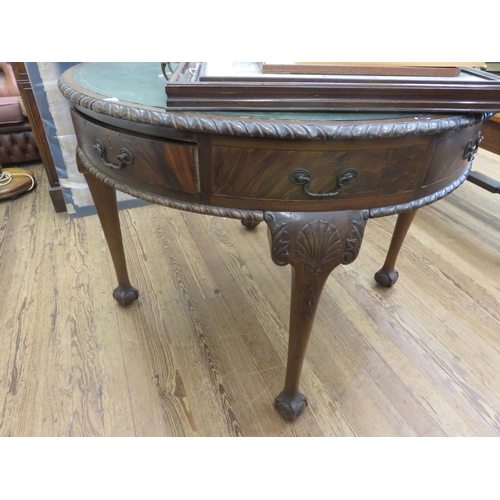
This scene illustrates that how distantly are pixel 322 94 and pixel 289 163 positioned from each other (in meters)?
0.12

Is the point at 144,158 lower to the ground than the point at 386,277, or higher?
higher

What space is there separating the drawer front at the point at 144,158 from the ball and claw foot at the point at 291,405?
56 centimetres

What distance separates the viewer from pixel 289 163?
60cm

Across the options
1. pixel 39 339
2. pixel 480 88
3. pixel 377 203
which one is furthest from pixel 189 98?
pixel 39 339

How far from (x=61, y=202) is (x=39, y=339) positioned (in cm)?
85

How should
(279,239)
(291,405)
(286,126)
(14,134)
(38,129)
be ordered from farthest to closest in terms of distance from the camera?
(14,134) < (38,129) < (291,405) < (279,239) < (286,126)

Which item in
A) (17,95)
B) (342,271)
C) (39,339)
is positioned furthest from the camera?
(17,95)

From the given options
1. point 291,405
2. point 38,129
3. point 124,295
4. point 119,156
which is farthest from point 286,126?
point 38,129

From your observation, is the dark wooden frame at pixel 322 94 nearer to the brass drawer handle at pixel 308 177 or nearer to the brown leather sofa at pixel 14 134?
the brass drawer handle at pixel 308 177

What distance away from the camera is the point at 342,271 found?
1.42m

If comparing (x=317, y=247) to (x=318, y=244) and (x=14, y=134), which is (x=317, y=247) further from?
(x=14, y=134)

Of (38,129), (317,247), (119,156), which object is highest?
(119,156)

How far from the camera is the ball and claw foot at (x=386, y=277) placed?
1.33 m

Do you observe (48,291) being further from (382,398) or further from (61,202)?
(382,398)
